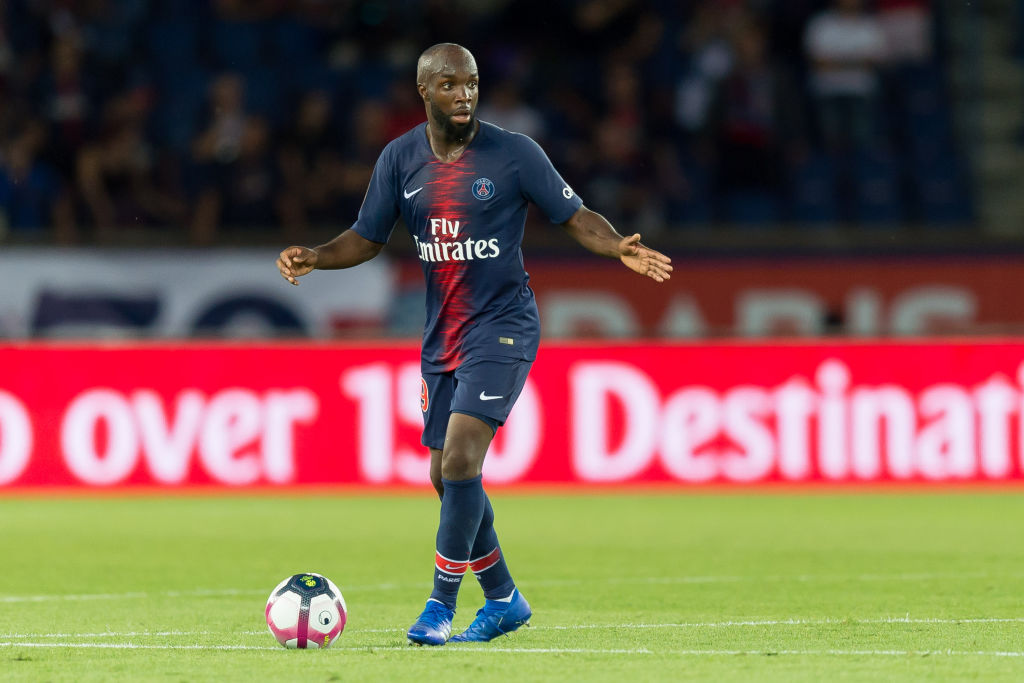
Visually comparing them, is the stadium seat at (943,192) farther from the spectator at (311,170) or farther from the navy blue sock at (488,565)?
the navy blue sock at (488,565)

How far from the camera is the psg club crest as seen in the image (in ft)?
→ 23.0

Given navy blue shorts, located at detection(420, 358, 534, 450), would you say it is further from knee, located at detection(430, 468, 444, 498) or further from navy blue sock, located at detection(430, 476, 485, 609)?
navy blue sock, located at detection(430, 476, 485, 609)

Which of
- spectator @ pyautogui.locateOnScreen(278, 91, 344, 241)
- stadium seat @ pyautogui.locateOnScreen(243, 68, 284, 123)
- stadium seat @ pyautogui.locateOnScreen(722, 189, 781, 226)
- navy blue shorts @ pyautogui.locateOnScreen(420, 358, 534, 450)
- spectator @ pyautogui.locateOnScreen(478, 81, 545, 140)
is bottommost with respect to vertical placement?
navy blue shorts @ pyautogui.locateOnScreen(420, 358, 534, 450)

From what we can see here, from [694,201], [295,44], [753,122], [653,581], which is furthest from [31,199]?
[653,581]

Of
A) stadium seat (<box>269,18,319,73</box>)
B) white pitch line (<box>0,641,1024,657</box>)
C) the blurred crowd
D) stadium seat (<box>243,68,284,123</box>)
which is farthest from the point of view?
stadium seat (<box>269,18,319,73</box>)

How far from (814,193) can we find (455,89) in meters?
11.5

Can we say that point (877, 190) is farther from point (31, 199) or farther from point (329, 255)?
point (329, 255)

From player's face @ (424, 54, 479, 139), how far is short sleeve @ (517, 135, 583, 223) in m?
0.29

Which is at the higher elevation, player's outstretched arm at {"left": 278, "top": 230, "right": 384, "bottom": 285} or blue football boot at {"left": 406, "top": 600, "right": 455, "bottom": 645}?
player's outstretched arm at {"left": 278, "top": 230, "right": 384, "bottom": 285}

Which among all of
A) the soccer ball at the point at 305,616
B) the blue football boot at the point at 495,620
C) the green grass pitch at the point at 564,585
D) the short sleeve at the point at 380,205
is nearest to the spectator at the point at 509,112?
the green grass pitch at the point at 564,585

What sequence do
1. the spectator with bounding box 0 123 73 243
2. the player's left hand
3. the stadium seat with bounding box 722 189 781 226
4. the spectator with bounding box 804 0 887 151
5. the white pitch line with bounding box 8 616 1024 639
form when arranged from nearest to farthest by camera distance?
the player's left hand → the white pitch line with bounding box 8 616 1024 639 → the spectator with bounding box 0 123 73 243 → the stadium seat with bounding box 722 189 781 226 → the spectator with bounding box 804 0 887 151

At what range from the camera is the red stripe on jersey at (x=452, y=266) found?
7016mm

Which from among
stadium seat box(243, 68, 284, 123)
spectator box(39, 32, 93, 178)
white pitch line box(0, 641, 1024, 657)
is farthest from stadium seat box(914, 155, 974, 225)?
white pitch line box(0, 641, 1024, 657)

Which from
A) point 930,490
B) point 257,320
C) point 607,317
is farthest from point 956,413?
point 257,320
